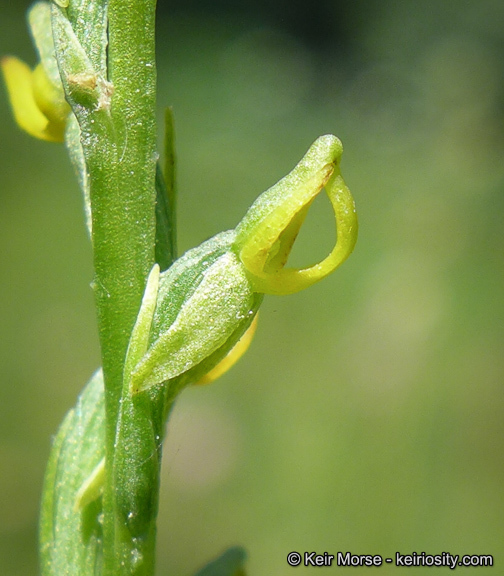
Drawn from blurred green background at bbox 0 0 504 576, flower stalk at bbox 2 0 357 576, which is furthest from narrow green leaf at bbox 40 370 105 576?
blurred green background at bbox 0 0 504 576

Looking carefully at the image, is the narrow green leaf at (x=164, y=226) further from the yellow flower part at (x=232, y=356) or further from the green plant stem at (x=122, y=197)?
the yellow flower part at (x=232, y=356)

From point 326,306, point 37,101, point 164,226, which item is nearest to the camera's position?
point 164,226

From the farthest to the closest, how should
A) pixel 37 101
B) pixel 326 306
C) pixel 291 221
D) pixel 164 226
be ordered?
pixel 326 306 → pixel 37 101 → pixel 164 226 → pixel 291 221

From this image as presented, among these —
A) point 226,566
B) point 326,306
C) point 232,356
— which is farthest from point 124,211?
point 326,306

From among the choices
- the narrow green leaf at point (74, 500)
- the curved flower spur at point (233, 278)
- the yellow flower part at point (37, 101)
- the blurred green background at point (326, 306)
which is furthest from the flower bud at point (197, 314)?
the blurred green background at point (326, 306)

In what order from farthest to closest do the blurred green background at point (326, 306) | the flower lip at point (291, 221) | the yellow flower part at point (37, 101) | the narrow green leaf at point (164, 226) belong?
the blurred green background at point (326, 306)
the yellow flower part at point (37, 101)
the narrow green leaf at point (164, 226)
the flower lip at point (291, 221)

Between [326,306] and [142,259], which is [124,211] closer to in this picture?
[142,259]

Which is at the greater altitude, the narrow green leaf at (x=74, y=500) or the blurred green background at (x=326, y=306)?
the blurred green background at (x=326, y=306)
